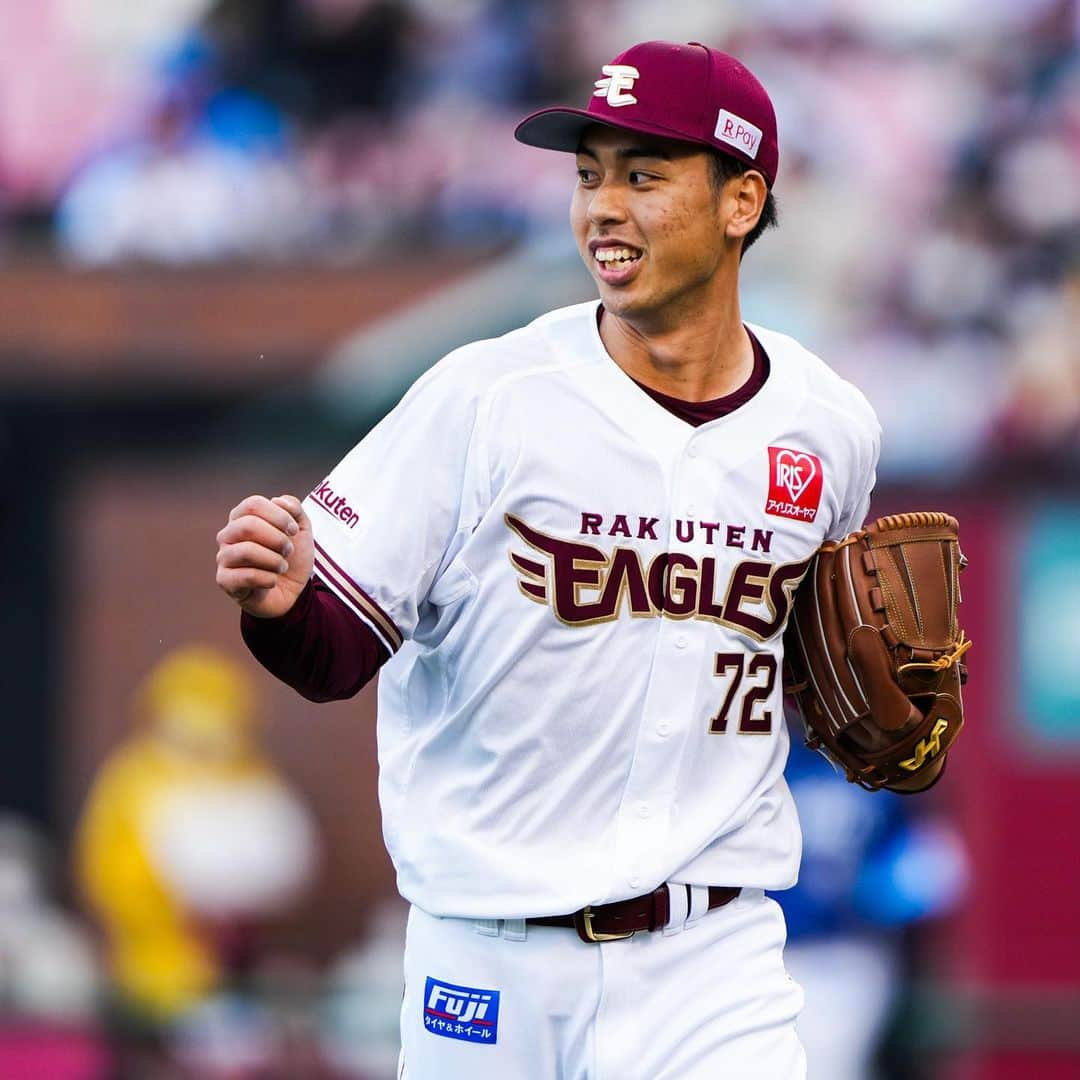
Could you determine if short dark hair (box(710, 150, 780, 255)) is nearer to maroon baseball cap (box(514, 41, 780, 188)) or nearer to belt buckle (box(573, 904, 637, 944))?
maroon baseball cap (box(514, 41, 780, 188))

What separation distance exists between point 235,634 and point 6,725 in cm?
108

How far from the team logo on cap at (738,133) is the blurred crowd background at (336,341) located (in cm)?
510

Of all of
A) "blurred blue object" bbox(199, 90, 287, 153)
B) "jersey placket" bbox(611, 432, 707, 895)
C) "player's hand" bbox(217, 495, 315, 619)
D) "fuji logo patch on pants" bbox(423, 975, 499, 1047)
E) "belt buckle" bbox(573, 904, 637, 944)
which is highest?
"blurred blue object" bbox(199, 90, 287, 153)

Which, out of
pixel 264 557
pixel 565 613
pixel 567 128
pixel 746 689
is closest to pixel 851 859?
pixel 746 689

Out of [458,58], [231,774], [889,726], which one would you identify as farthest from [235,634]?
[889,726]

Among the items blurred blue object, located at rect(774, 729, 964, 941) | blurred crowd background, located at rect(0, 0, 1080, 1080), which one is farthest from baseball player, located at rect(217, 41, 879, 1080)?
blurred crowd background, located at rect(0, 0, 1080, 1080)

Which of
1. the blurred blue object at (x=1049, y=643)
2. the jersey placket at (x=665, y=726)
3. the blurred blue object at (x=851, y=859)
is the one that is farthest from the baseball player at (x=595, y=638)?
the blurred blue object at (x=1049, y=643)

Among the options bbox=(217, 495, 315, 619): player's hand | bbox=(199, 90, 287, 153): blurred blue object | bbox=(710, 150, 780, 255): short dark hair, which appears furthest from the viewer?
bbox=(199, 90, 287, 153): blurred blue object

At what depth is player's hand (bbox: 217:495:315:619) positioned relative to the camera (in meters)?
2.77

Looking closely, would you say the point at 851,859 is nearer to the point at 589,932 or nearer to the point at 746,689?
the point at 746,689

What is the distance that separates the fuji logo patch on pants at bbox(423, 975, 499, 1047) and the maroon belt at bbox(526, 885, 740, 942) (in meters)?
0.13

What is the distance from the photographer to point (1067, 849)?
320 inches

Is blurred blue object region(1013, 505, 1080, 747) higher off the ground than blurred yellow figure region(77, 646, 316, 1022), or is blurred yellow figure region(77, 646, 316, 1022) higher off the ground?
blurred blue object region(1013, 505, 1080, 747)

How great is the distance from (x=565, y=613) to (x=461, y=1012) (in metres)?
0.60
